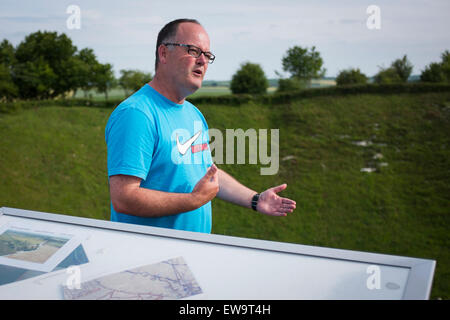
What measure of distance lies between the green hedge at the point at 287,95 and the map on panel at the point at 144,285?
39.9 feet

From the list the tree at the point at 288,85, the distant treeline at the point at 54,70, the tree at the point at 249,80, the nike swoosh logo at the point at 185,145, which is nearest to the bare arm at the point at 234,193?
the nike swoosh logo at the point at 185,145

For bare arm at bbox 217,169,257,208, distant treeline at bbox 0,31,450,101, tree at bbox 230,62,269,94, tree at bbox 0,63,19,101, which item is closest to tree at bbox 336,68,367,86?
distant treeline at bbox 0,31,450,101

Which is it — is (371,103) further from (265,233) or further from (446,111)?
(265,233)

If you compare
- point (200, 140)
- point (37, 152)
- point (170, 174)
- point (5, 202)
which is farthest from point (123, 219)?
point (37, 152)

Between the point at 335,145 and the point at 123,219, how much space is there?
33.8ft

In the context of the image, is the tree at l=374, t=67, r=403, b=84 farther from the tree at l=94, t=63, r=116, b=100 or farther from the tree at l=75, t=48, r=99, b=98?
the tree at l=75, t=48, r=99, b=98

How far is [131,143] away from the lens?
178cm

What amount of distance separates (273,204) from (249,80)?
12.4 metres

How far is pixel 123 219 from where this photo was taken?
199 centimetres

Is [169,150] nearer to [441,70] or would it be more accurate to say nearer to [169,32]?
[169,32]

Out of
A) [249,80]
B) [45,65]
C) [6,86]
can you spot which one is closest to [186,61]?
[249,80]

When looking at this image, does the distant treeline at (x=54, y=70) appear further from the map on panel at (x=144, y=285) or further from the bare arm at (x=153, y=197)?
the map on panel at (x=144, y=285)
